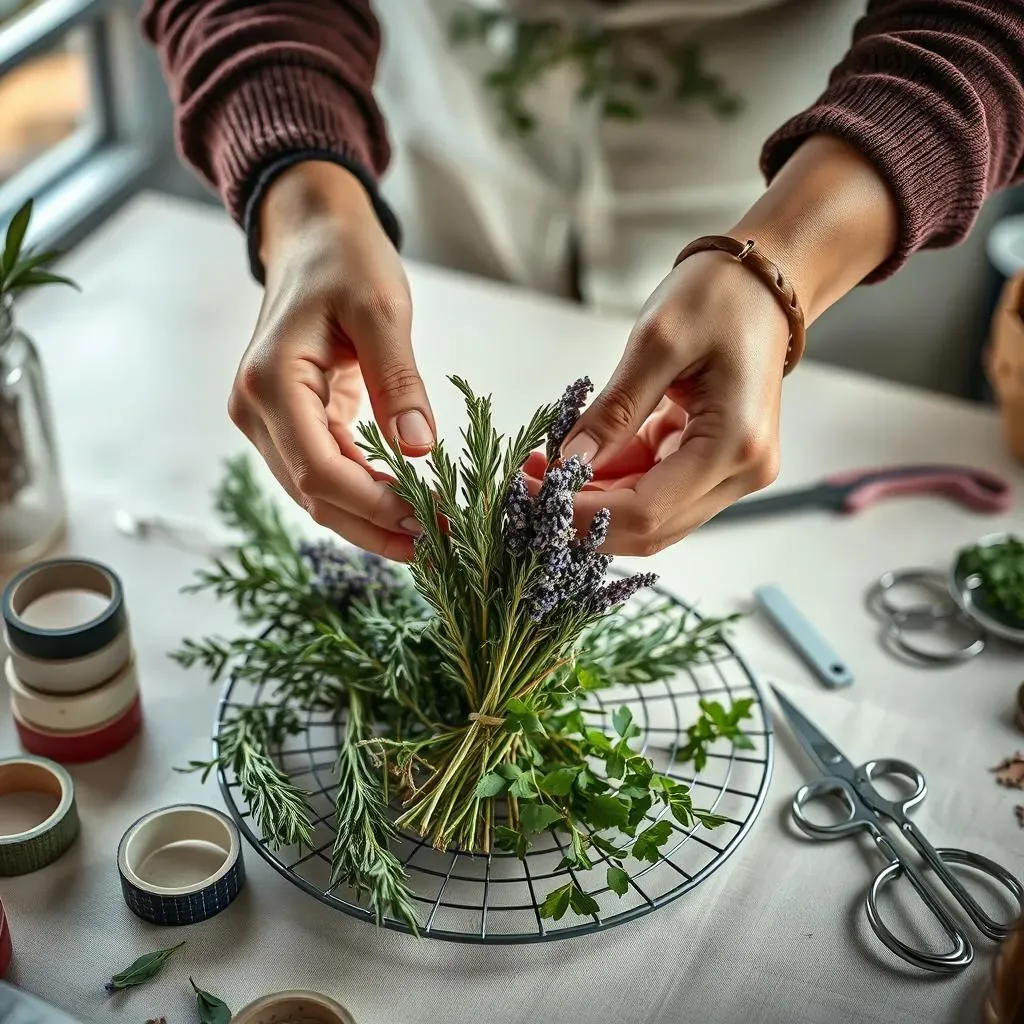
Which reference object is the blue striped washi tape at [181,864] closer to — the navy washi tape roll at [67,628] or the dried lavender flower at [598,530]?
the navy washi tape roll at [67,628]

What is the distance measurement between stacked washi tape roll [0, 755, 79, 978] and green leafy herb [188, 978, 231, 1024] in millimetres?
137

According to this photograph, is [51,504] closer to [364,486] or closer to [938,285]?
[364,486]

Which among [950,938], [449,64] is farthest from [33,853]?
[449,64]

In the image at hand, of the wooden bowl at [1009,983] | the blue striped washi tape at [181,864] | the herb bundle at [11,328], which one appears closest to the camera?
the wooden bowl at [1009,983]

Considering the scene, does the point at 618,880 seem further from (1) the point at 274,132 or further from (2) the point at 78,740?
(1) the point at 274,132

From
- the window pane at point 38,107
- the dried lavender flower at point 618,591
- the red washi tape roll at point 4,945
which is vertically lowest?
the window pane at point 38,107

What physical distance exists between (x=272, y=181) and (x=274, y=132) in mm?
42

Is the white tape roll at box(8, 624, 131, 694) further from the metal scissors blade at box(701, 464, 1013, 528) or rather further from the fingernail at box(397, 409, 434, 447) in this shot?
the metal scissors blade at box(701, 464, 1013, 528)

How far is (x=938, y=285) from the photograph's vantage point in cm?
206

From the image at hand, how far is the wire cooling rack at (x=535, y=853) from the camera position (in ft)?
2.83

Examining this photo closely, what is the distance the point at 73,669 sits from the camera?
0.95 m

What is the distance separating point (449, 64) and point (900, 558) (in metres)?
0.86

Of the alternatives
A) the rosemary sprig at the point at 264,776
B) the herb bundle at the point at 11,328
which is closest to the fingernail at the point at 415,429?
the rosemary sprig at the point at 264,776

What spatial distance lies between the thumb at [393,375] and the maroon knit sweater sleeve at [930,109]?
35 centimetres
